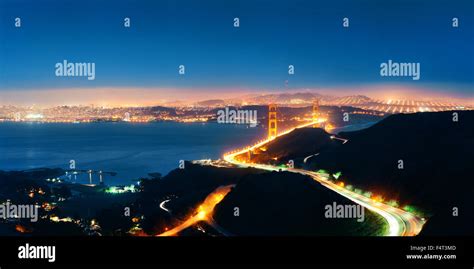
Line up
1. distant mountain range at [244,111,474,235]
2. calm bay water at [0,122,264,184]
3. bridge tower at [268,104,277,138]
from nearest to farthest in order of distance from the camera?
distant mountain range at [244,111,474,235] < calm bay water at [0,122,264,184] < bridge tower at [268,104,277,138]

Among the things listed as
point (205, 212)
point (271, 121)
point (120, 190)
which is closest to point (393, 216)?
point (205, 212)

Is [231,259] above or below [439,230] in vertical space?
above

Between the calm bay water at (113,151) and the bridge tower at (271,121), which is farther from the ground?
the bridge tower at (271,121)

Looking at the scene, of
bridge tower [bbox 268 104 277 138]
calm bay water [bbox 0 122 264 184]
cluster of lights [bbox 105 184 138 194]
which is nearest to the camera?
cluster of lights [bbox 105 184 138 194]

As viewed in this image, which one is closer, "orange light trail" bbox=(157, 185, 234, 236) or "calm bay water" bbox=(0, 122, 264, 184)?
"orange light trail" bbox=(157, 185, 234, 236)

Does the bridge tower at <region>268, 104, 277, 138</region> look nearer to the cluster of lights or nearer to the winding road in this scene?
the cluster of lights

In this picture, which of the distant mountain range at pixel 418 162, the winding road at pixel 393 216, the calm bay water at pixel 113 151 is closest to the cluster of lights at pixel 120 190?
the calm bay water at pixel 113 151

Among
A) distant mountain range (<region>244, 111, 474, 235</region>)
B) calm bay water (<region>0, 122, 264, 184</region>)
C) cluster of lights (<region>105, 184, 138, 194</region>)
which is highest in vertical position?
distant mountain range (<region>244, 111, 474, 235</region>)

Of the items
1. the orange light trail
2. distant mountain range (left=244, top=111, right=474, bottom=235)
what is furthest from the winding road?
the orange light trail

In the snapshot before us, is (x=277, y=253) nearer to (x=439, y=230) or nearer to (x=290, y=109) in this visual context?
(x=439, y=230)

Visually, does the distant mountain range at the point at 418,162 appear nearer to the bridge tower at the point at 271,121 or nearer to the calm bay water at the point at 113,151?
the bridge tower at the point at 271,121

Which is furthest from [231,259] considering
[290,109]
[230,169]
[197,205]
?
[290,109]
